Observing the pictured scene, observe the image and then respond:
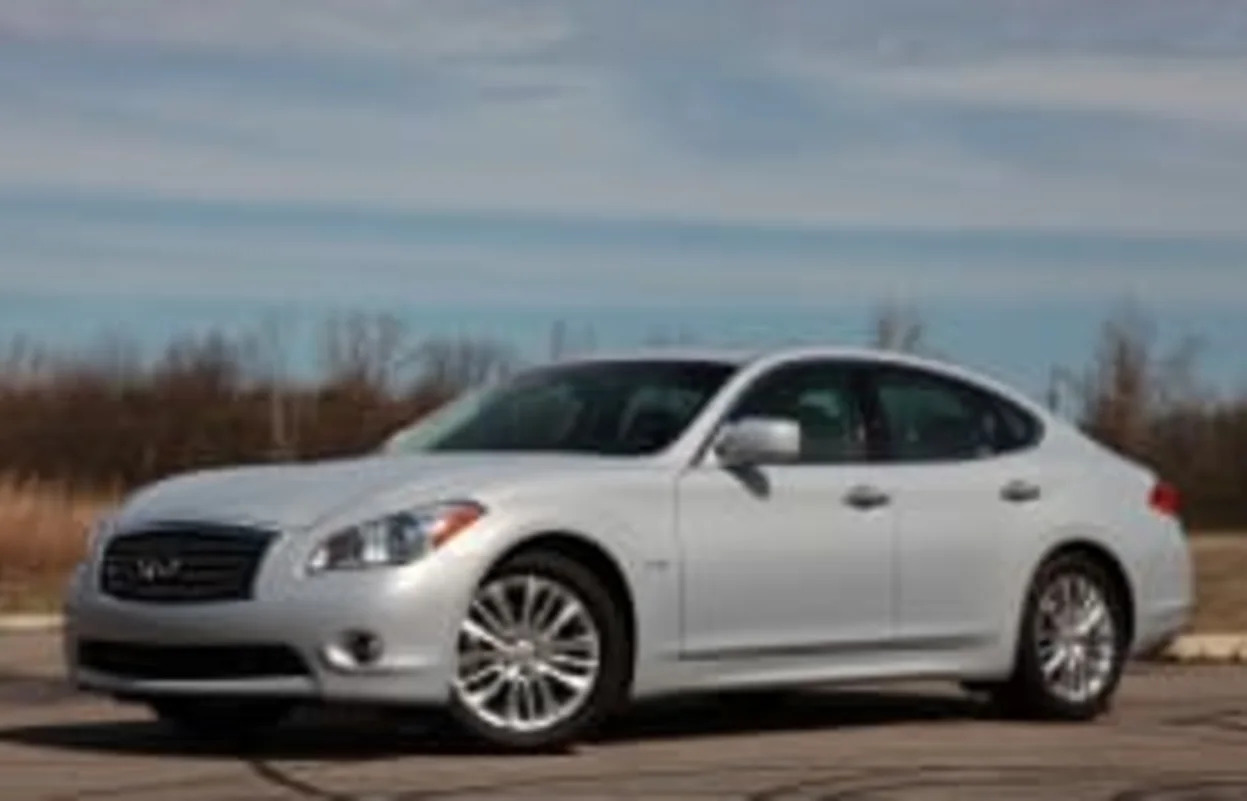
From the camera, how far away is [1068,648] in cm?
1346

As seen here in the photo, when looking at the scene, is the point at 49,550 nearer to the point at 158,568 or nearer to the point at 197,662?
the point at 158,568

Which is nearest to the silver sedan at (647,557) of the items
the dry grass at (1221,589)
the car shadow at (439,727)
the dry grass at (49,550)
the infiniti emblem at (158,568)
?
the infiniti emblem at (158,568)

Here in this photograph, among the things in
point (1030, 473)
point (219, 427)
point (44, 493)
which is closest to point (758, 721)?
point (1030, 473)

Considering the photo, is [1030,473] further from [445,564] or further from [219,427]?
[219,427]

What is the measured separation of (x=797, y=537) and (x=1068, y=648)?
174 centimetres

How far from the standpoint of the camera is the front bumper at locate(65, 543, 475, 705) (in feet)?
36.3

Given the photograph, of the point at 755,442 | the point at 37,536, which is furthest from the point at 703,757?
→ the point at 37,536

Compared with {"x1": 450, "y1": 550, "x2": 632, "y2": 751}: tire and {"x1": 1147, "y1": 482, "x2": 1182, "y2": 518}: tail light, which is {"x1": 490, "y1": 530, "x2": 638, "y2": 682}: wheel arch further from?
{"x1": 1147, "y1": 482, "x2": 1182, "y2": 518}: tail light

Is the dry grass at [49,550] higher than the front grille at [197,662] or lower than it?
lower

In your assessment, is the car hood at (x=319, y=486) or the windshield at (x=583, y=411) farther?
the windshield at (x=583, y=411)

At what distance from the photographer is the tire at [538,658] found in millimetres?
11352

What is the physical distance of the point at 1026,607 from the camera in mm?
13289

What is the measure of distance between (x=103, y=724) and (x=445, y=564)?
246 centimetres

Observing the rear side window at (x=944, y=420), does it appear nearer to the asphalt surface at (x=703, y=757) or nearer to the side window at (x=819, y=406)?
the side window at (x=819, y=406)
